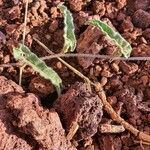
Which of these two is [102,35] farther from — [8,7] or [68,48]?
[8,7]

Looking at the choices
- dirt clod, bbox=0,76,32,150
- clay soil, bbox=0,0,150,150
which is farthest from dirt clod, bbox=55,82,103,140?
dirt clod, bbox=0,76,32,150

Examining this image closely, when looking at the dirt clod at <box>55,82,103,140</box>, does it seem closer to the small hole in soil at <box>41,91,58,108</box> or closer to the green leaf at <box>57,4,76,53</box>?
the small hole in soil at <box>41,91,58,108</box>

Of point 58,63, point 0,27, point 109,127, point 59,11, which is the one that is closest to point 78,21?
point 59,11

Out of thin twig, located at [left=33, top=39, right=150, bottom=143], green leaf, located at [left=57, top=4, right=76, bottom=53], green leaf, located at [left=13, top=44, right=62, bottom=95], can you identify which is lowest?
thin twig, located at [left=33, top=39, right=150, bottom=143]

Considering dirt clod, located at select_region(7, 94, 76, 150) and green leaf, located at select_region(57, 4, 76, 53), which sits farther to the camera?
green leaf, located at select_region(57, 4, 76, 53)

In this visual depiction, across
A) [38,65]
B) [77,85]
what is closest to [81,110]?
[77,85]

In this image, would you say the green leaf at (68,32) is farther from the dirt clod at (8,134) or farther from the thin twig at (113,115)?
the dirt clod at (8,134)
